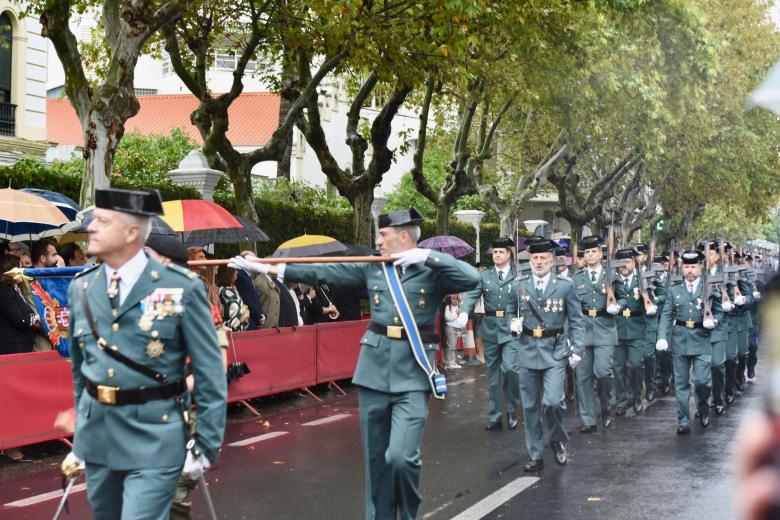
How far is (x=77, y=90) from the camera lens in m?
13.8

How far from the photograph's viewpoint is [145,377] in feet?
15.4

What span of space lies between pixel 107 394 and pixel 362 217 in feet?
55.6

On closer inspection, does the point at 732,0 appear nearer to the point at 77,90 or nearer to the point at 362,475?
the point at 77,90

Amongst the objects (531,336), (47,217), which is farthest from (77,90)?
(531,336)

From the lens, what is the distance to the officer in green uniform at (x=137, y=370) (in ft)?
15.2

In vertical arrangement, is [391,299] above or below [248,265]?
below

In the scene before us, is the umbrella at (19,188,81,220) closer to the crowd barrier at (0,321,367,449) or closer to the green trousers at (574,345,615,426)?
the crowd barrier at (0,321,367,449)

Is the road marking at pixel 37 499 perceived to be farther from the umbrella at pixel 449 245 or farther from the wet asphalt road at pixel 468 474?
the umbrella at pixel 449 245

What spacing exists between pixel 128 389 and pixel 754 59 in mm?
33413

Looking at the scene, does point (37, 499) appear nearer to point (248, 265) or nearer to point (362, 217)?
point (248, 265)

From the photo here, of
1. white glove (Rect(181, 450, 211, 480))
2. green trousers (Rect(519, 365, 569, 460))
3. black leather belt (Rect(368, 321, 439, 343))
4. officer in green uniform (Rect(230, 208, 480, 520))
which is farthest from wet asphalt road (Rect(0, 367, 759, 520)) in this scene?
white glove (Rect(181, 450, 211, 480))

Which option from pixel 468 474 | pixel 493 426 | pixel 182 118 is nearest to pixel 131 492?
pixel 468 474

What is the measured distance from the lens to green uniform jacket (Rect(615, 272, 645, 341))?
14.3 metres

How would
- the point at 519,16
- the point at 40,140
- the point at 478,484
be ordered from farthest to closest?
the point at 40,140, the point at 519,16, the point at 478,484
